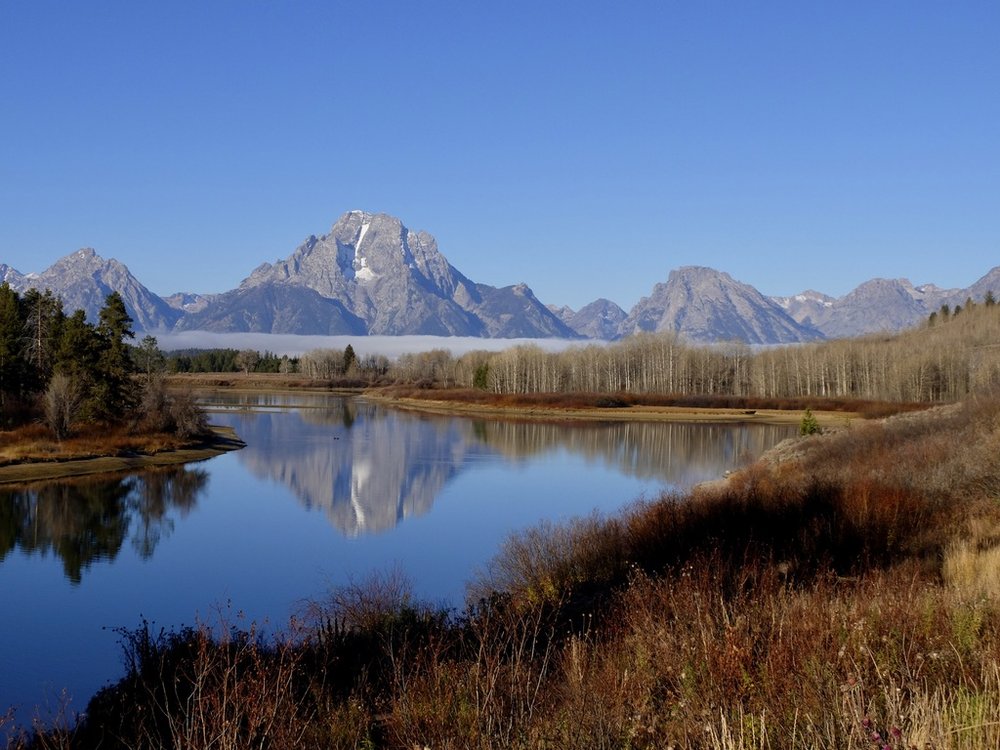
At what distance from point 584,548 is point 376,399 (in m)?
109

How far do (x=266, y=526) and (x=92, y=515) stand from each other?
6.30 m

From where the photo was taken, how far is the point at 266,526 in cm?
2891

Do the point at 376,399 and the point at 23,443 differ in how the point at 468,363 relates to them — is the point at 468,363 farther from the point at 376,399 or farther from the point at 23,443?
the point at 23,443

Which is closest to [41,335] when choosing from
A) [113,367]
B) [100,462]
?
[113,367]

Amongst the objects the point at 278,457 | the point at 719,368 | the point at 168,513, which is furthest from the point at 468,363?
the point at 168,513

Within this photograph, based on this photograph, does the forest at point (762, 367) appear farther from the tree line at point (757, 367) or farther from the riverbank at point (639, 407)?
the riverbank at point (639, 407)

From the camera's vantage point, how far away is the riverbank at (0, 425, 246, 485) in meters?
37.2

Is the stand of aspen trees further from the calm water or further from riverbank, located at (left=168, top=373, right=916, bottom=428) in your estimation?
the calm water

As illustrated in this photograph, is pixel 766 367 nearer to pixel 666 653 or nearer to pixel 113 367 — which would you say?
pixel 113 367

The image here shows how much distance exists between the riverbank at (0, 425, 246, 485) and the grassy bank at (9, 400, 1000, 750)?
89.2 feet

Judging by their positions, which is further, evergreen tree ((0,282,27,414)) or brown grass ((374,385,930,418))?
brown grass ((374,385,930,418))

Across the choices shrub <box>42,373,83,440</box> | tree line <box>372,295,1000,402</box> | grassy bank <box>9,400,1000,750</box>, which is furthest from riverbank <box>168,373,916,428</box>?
grassy bank <box>9,400,1000,750</box>

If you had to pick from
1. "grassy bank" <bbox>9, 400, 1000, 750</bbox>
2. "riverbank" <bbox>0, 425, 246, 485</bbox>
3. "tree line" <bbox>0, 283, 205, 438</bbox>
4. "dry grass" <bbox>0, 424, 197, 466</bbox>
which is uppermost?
"tree line" <bbox>0, 283, 205, 438</bbox>

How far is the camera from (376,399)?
4884 inches
